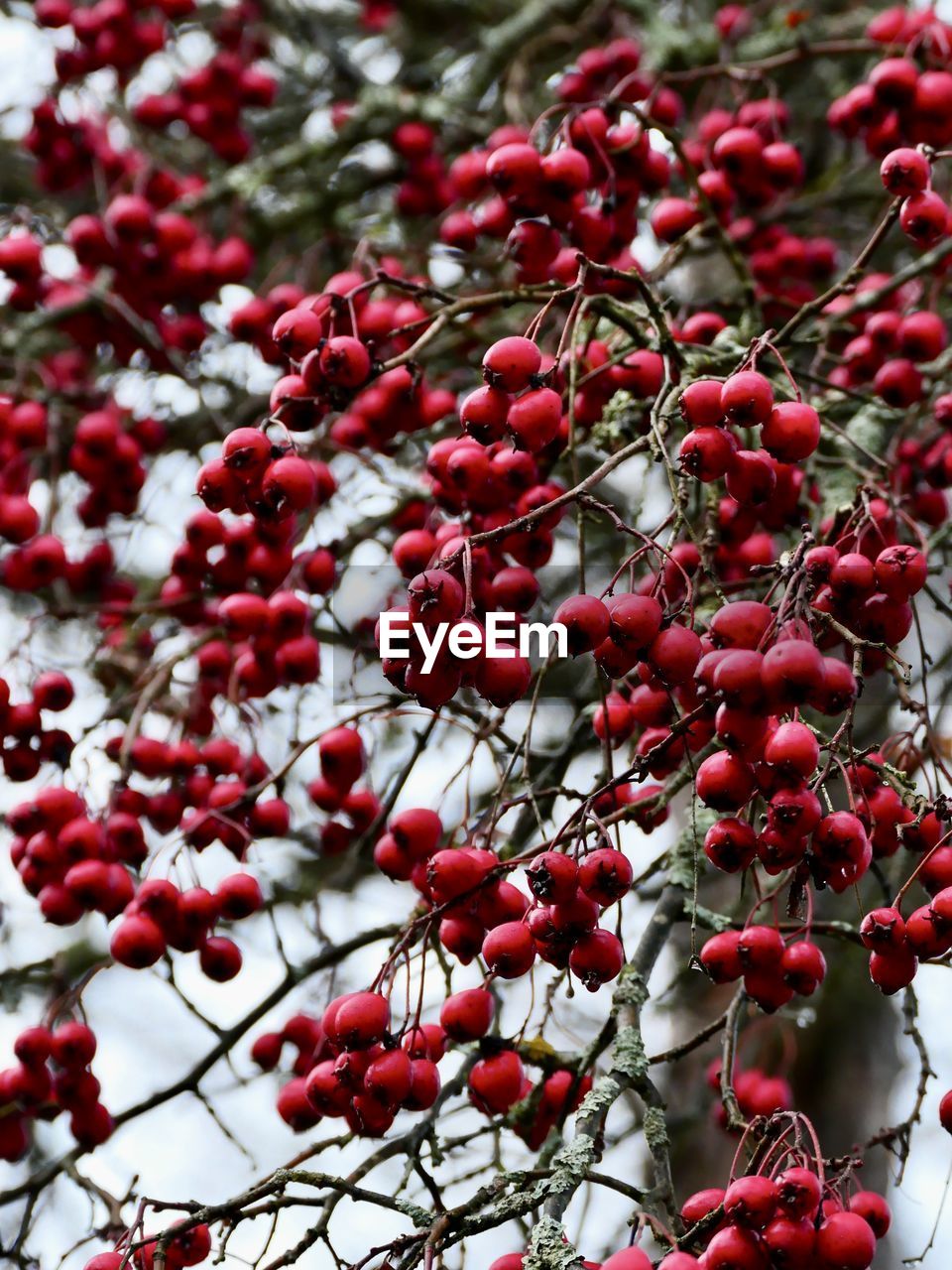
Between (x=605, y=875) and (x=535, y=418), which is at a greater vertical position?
(x=535, y=418)

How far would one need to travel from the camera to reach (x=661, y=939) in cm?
237

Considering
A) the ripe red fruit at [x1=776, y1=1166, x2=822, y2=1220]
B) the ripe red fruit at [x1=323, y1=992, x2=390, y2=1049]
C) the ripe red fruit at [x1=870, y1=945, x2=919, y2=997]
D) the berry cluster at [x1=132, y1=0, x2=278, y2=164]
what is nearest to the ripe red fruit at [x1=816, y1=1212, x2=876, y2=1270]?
the ripe red fruit at [x1=776, y1=1166, x2=822, y2=1220]

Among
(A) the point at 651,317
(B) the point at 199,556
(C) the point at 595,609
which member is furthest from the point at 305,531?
(C) the point at 595,609

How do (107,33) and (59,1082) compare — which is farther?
(107,33)

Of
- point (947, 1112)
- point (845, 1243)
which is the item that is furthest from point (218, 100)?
point (845, 1243)

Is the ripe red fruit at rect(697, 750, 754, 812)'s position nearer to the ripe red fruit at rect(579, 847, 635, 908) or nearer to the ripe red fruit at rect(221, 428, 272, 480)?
the ripe red fruit at rect(579, 847, 635, 908)

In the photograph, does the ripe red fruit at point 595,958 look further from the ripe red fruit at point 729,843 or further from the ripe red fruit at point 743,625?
the ripe red fruit at point 743,625

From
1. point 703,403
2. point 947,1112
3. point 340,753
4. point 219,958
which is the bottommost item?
point 947,1112

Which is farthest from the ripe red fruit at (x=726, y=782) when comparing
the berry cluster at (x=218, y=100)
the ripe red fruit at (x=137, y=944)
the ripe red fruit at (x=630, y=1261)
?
the berry cluster at (x=218, y=100)

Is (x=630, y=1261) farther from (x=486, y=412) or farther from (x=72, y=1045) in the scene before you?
(x=72, y=1045)

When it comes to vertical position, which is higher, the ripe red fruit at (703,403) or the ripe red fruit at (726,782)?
the ripe red fruit at (703,403)

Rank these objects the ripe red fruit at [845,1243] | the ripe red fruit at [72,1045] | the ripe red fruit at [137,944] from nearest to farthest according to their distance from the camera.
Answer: the ripe red fruit at [845,1243] < the ripe red fruit at [137,944] < the ripe red fruit at [72,1045]

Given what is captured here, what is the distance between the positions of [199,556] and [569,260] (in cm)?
96

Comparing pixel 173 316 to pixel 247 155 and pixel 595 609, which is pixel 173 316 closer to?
pixel 247 155
